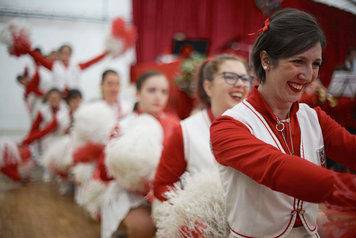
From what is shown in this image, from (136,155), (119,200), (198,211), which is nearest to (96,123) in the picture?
(119,200)

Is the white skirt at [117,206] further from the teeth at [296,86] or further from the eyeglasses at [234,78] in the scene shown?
the teeth at [296,86]

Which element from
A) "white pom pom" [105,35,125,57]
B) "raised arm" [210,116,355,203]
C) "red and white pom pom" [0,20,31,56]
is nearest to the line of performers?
"raised arm" [210,116,355,203]

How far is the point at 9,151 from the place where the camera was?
3.34m

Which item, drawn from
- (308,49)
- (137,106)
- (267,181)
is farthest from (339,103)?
(137,106)

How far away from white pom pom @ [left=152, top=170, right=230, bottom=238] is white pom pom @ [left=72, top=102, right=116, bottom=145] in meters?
1.55

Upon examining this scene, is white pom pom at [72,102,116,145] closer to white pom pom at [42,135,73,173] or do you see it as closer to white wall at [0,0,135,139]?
white pom pom at [42,135,73,173]

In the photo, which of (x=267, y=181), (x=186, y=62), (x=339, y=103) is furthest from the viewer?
(x=186, y=62)

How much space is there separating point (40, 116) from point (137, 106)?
7.85 ft

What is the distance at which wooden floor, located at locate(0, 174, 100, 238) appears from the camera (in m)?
2.50

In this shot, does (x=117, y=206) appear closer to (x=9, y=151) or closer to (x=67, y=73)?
(x=9, y=151)

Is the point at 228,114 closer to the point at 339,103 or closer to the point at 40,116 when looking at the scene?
the point at 339,103

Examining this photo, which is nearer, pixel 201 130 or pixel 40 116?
pixel 201 130

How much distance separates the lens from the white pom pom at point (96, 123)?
2.63 meters

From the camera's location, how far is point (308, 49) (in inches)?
30.0
